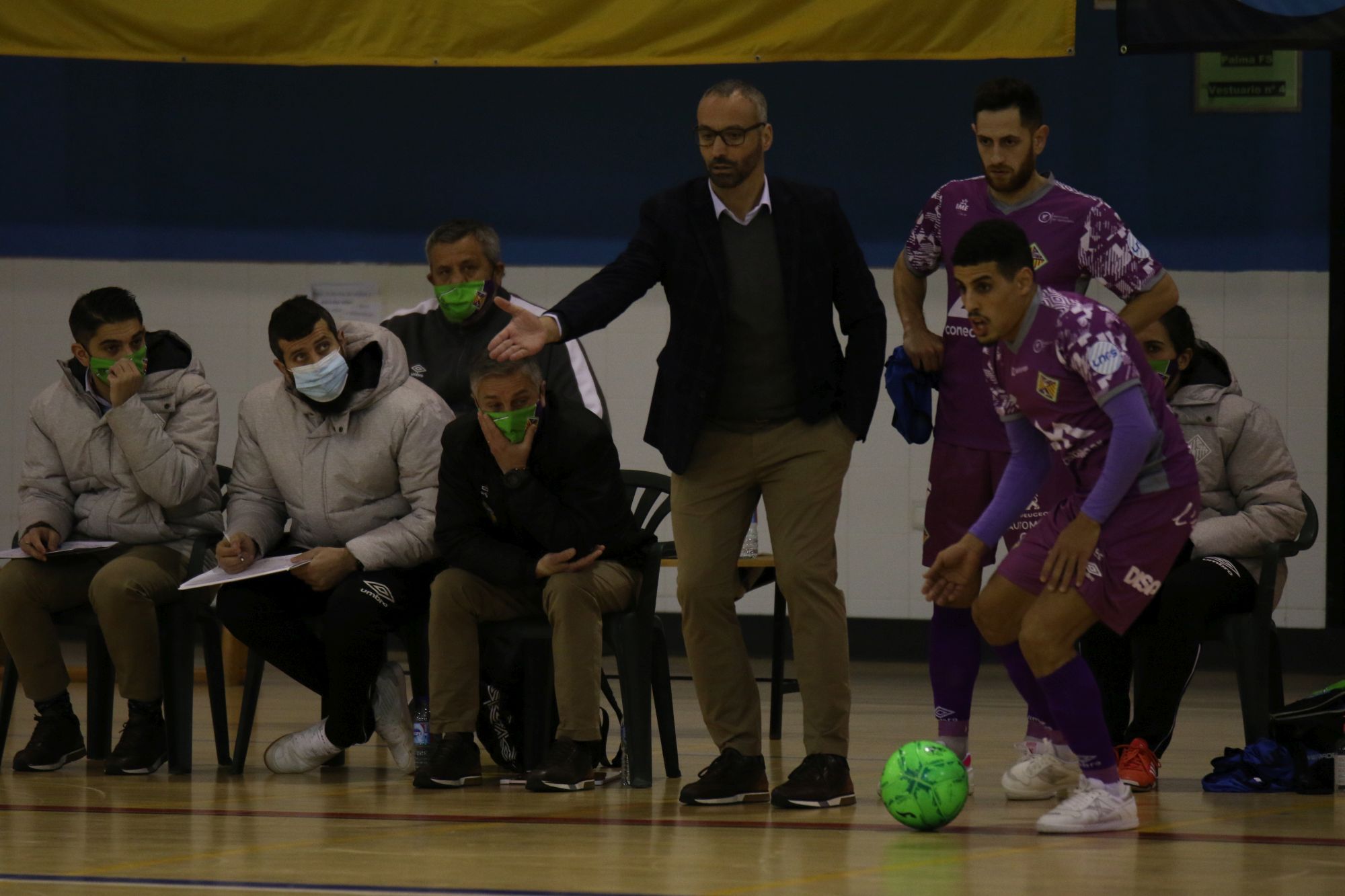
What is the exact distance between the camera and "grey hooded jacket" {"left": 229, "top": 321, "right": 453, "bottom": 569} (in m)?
5.29

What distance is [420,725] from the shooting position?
526cm

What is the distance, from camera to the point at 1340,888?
11.2 ft

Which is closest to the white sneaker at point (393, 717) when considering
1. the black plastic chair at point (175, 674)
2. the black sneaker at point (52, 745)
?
the black plastic chair at point (175, 674)

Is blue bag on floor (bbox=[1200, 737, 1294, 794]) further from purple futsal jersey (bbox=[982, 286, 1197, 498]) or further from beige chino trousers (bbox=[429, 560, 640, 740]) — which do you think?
beige chino trousers (bbox=[429, 560, 640, 740])

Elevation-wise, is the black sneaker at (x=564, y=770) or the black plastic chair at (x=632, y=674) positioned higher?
the black plastic chair at (x=632, y=674)

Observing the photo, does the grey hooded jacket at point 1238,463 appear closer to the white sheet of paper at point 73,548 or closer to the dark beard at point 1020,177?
the dark beard at point 1020,177

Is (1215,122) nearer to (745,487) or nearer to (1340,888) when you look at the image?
(745,487)

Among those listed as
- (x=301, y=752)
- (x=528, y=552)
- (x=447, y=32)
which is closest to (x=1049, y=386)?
(x=528, y=552)

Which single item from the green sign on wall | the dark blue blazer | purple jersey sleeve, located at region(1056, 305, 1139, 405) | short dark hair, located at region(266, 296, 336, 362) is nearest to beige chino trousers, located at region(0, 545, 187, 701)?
short dark hair, located at region(266, 296, 336, 362)

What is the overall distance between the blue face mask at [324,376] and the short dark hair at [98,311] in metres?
0.55

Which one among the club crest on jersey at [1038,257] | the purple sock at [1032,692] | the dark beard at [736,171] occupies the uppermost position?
the dark beard at [736,171]

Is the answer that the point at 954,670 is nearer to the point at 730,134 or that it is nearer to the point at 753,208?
the point at 753,208

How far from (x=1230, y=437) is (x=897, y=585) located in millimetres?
3213

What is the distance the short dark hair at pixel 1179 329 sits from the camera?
5.38m
